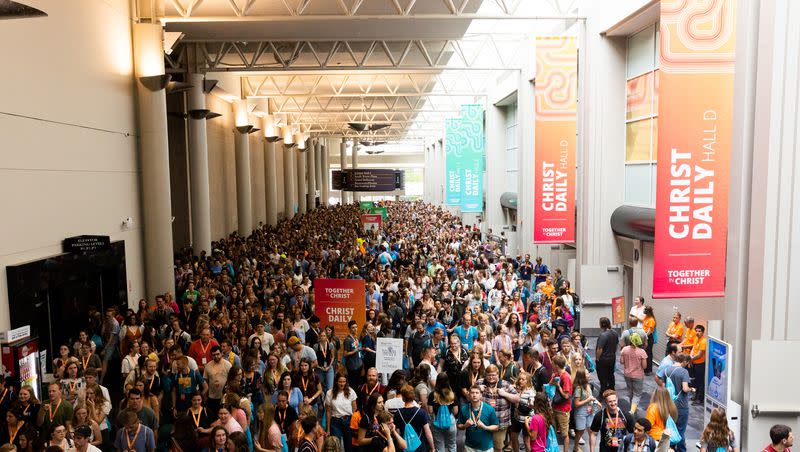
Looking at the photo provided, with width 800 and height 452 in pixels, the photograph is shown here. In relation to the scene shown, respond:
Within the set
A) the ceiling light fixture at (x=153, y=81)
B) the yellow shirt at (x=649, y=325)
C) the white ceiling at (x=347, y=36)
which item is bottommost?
the yellow shirt at (x=649, y=325)

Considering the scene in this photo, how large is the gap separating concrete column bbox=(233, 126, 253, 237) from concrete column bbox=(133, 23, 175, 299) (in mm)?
14429

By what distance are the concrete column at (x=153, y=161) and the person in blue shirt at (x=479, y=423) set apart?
1165 centimetres

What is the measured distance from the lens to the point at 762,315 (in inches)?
324

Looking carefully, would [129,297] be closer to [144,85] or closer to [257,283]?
[257,283]

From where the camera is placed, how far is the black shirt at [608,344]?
413 inches

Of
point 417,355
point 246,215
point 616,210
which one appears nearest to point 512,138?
point 246,215

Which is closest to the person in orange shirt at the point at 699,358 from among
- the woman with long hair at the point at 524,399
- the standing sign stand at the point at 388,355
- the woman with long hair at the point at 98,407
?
the woman with long hair at the point at 524,399

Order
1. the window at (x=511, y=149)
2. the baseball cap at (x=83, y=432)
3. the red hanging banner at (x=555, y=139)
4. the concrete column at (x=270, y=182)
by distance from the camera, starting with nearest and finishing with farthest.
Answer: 1. the baseball cap at (x=83, y=432)
2. the red hanging banner at (x=555, y=139)
3. the window at (x=511, y=149)
4. the concrete column at (x=270, y=182)

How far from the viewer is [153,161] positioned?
666 inches

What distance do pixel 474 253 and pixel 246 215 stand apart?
43.8ft

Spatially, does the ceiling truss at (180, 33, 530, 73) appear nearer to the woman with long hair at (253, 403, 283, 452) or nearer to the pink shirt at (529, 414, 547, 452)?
the pink shirt at (529, 414, 547, 452)

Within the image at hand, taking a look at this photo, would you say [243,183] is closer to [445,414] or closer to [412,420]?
[445,414]

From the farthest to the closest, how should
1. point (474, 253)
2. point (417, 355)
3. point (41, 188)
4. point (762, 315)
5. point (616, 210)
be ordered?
point (474, 253) < point (616, 210) < point (41, 188) < point (417, 355) < point (762, 315)

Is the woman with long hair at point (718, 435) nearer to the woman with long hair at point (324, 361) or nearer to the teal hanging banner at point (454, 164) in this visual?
the woman with long hair at point (324, 361)
